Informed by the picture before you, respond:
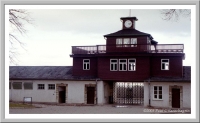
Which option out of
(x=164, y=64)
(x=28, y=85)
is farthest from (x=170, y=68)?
(x=28, y=85)

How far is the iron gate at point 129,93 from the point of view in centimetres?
3234

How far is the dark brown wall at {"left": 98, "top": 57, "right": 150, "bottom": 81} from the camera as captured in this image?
98.5 ft

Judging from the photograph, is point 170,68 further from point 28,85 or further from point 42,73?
point 28,85

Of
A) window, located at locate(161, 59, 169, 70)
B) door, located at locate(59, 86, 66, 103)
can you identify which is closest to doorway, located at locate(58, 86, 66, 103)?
door, located at locate(59, 86, 66, 103)

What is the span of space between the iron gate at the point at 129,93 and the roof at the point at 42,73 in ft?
11.0

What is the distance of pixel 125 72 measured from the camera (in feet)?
99.8

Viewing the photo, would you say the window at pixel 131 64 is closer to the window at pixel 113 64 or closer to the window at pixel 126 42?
the window at pixel 113 64

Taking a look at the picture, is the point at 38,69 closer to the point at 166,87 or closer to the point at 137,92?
the point at 137,92

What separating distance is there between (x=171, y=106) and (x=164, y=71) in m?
3.08

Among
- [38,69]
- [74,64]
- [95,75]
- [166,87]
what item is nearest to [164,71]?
[166,87]

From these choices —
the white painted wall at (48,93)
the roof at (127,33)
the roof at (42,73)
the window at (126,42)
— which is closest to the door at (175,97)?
the window at (126,42)

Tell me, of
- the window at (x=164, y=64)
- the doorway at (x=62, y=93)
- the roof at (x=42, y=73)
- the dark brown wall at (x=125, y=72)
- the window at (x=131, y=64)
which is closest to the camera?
the window at (x=164, y=64)

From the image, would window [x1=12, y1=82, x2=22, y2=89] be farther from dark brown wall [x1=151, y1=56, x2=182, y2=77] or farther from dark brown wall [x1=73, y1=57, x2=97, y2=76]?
dark brown wall [x1=151, y1=56, x2=182, y2=77]

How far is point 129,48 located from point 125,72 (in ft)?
6.90
